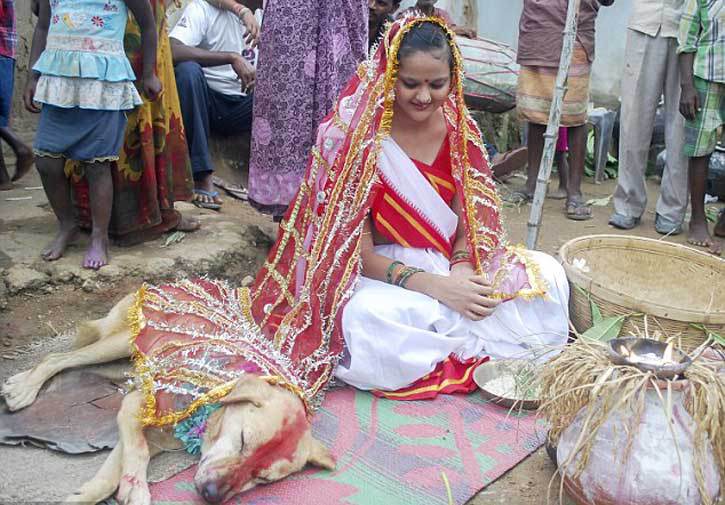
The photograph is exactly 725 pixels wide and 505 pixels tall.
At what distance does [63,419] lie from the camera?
272 cm

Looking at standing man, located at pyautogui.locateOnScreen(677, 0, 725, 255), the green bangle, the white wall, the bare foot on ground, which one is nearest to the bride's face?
the green bangle

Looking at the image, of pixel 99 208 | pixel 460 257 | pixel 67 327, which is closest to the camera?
pixel 460 257

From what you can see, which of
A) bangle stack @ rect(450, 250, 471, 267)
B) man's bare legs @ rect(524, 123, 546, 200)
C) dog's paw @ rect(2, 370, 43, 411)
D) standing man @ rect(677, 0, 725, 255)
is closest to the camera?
dog's paw @ rect(2, 370, 43, 411)

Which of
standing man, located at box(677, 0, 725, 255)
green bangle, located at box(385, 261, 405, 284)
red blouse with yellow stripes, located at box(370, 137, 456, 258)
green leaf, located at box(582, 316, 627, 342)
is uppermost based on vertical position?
standing man, located at box(677, 0, 725, 255)

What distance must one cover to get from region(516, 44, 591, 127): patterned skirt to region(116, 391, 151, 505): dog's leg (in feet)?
14.3

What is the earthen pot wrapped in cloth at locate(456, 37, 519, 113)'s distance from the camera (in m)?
6.77

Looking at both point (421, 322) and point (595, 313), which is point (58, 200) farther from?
point (595, 313)

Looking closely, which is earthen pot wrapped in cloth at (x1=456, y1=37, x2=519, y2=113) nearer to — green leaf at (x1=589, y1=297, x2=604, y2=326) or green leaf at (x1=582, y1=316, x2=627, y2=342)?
green leaf at (x1=589, y1=297, x2=604, y2=326)

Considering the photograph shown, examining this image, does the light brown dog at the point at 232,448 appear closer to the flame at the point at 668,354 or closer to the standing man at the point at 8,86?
the flame at the point at 668,354

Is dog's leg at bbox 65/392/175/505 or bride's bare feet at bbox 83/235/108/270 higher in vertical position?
bride's bare feet at bbox 83/235/108/270

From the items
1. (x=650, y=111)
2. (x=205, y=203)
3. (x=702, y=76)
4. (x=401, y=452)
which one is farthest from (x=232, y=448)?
(x=650, y=111)

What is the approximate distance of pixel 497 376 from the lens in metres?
3.12

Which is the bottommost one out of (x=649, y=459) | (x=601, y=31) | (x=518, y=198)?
(x=518, y=198)

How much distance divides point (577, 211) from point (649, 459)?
13.7 ft
